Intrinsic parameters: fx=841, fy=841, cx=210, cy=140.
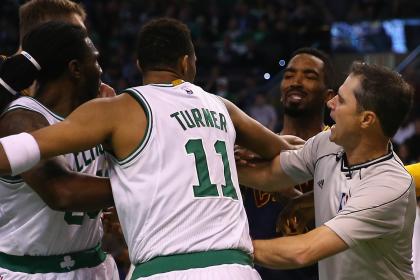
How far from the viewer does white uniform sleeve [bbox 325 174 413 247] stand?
12.2 ft

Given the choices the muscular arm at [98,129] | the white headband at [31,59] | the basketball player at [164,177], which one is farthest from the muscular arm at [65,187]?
the white headband at [31,59]

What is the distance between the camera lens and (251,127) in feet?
14.0

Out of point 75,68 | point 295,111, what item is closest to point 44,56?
point 75,68

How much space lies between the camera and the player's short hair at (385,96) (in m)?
3.92

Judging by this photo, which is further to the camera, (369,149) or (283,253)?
(369,149)

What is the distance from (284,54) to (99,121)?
39.7 ft

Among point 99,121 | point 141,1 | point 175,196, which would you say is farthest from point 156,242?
point 141,1

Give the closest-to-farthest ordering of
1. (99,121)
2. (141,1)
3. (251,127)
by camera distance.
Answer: (99,121)
(251,127)
(141,1)

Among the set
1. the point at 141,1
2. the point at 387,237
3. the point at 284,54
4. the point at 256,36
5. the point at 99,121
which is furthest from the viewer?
the point at 141,1

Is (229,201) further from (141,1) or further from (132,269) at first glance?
(141,1)

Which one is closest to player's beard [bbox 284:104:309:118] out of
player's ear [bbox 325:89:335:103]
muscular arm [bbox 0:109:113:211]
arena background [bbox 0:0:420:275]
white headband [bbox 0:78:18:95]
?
player's ear [bbox 325:89:335:103]

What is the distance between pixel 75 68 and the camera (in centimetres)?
401

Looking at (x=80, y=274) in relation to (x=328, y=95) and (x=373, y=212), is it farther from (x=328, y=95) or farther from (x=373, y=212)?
(x=328, y=95)

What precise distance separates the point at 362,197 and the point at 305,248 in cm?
37
